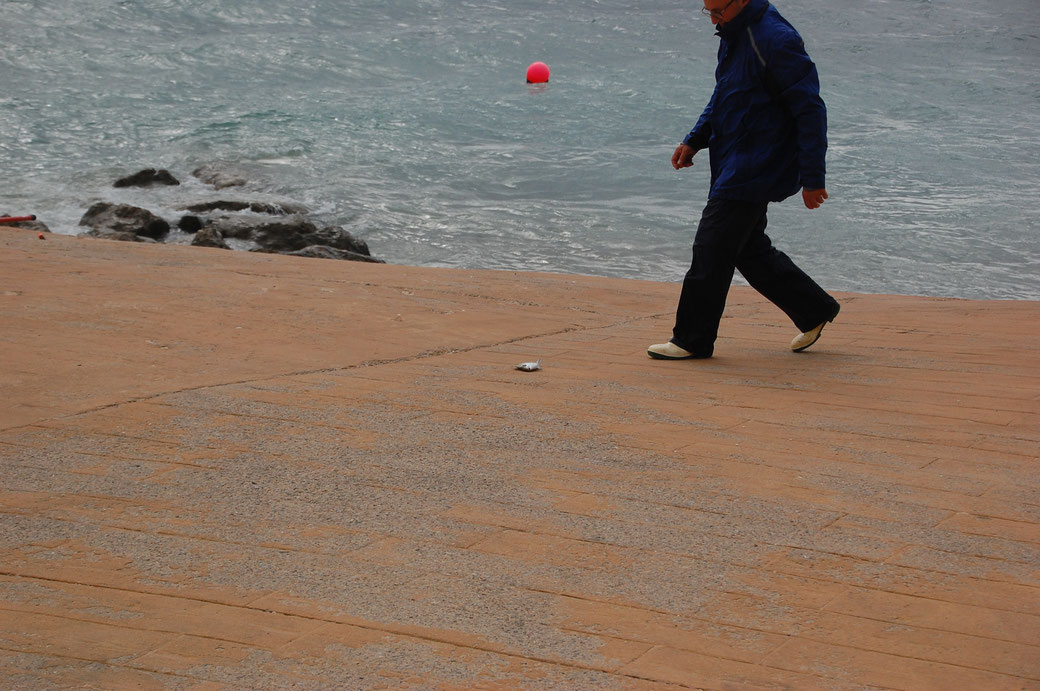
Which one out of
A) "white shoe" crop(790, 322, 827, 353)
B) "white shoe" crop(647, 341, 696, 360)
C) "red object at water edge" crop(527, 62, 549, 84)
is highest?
"red object at water edge" crop(527, 62, 549, 84)

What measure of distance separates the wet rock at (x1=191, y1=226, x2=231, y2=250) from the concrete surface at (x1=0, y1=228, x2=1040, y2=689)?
570 cm

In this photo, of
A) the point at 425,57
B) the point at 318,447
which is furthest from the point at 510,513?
the point at 425,57

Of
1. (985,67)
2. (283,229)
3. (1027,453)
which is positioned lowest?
(283,229)

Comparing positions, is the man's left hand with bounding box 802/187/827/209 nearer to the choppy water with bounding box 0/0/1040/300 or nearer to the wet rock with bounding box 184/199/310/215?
the choppy water with bounding box 0/0/1040/300

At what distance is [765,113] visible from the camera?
495 centimetres

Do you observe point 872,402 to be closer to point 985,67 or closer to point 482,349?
point 482,349

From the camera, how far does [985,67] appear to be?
30.6 meters

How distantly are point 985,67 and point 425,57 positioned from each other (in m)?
15.6

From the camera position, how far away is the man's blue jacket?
4805mm

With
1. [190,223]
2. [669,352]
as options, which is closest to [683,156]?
[669,352]

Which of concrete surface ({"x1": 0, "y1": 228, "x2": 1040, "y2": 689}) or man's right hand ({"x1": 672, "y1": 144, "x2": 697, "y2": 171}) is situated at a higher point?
man's right hand ({"x1": 672, "y1": 144, "x2": 697, "y2": 171})

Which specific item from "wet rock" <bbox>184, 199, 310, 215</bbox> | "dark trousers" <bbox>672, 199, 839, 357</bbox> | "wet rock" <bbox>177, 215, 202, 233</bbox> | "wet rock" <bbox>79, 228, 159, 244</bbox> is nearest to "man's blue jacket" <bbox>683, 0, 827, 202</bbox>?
"dark trousers" <bbox>672, 199, 839, 357</bbox>

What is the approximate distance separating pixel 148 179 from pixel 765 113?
40.4ft

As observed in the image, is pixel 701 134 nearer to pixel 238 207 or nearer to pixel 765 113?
pixel 765 113
